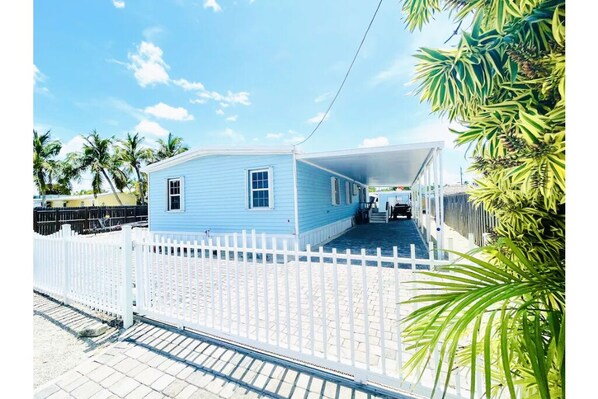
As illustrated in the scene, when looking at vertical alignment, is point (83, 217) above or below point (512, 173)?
below

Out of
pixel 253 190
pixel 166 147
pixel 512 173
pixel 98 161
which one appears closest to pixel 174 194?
pixel 253 190

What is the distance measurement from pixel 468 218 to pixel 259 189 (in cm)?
893

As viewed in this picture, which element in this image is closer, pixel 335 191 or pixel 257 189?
pixel 257 189

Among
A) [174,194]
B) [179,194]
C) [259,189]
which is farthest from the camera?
[174,194]

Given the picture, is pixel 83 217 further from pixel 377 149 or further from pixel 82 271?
pixel 377 149

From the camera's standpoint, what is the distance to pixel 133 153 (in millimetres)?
24422

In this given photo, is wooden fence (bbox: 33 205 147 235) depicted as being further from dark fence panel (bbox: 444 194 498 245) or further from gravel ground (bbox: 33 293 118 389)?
dark fence panel (bbox: 444 194 498 245)

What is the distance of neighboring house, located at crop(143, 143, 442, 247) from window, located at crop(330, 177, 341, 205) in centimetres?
25

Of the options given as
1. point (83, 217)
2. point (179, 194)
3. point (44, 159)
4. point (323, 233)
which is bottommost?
point (323, 233)

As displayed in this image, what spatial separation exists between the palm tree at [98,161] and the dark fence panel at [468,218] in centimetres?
2773

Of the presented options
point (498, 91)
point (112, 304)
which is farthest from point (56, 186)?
point (498, 91)

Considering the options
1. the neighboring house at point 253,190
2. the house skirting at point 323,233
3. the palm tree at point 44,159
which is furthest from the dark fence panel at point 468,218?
the palm tree at point 44,159

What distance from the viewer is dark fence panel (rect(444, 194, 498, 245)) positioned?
8.34 metres

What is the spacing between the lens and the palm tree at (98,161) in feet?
77.0
